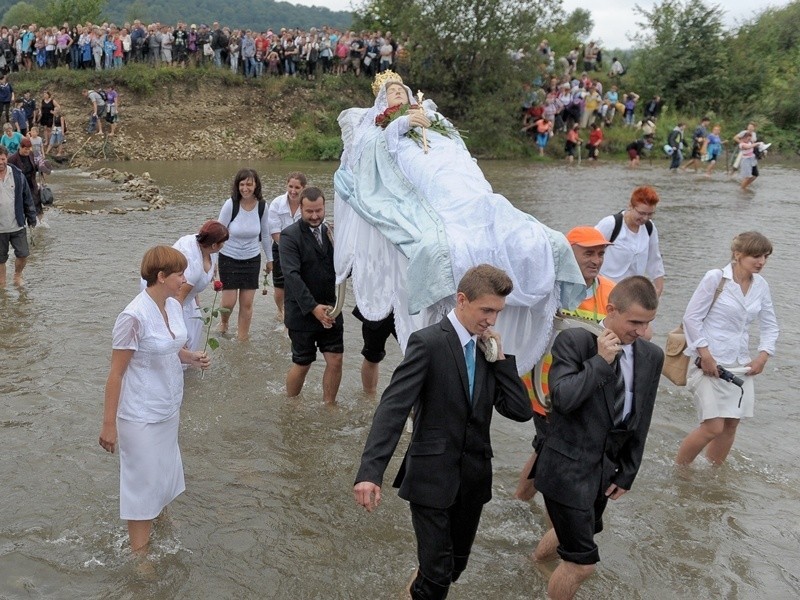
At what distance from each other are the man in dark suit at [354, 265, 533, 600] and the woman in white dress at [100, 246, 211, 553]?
1.41 metres

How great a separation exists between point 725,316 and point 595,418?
232cm

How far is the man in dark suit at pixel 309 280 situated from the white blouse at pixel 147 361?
2.02m

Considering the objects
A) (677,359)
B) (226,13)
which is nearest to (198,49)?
(677,359)

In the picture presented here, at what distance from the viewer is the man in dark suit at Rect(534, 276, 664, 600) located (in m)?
4.01

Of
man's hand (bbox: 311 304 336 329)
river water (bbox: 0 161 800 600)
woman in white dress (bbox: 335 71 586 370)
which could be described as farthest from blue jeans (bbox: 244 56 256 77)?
man's hand (bbox: 311 304 336 329)

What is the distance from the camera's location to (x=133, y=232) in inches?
584

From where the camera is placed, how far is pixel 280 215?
9.07 metres

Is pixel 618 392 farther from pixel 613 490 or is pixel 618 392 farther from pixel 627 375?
pixel 613 490

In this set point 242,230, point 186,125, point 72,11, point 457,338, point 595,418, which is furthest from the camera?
point 72,11

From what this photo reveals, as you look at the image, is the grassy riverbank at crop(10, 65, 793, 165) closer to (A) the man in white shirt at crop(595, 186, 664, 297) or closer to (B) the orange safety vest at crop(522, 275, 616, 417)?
(A) the man in white shirt at crop(595, 186, 664, 297)

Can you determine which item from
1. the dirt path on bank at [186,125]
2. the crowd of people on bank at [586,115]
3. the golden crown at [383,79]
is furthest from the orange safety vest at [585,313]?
the crowd of people on bank at [586,115]

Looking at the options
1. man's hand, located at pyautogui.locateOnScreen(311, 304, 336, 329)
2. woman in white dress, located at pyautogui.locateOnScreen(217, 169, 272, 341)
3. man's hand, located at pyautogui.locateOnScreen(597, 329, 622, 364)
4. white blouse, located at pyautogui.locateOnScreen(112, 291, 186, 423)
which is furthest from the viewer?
woman in white dress, located at pyautogui.locateOnScreen(217, 169, 272, 341)

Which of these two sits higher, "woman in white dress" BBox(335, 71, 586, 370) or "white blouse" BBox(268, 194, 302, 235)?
"woman in white dress" BBox(335, 71, 586, 370)

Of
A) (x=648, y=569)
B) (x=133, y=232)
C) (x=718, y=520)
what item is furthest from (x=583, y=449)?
(x=133, y=232)
